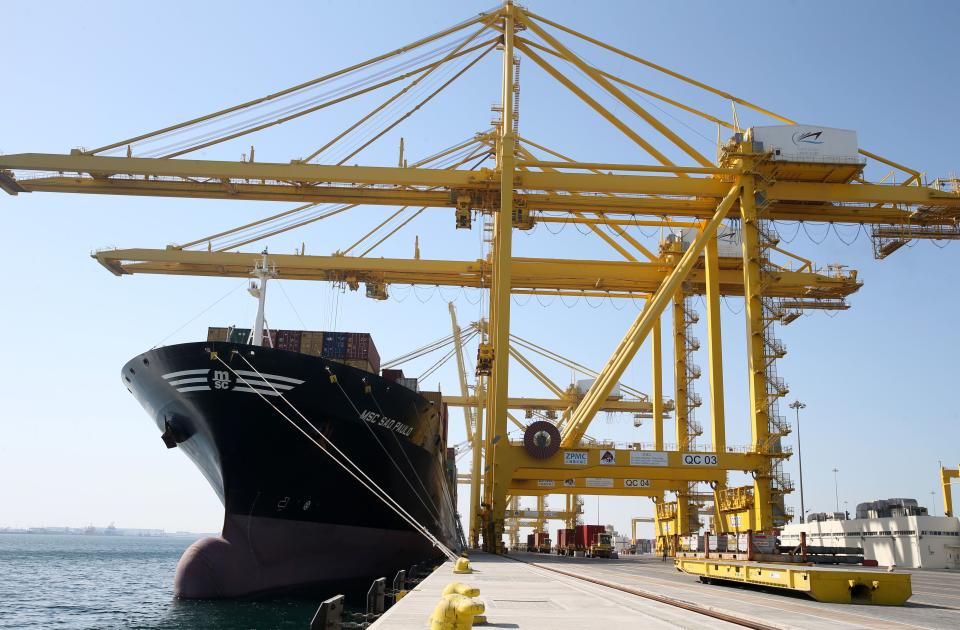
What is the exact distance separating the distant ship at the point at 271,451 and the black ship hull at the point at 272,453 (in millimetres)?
24

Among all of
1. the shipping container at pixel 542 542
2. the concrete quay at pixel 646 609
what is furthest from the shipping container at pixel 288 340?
the shipping container at pixel 542 542

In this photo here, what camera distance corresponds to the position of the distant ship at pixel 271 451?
645 inches

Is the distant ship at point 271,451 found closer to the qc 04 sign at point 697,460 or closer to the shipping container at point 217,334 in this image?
the shipping container at point 217,334

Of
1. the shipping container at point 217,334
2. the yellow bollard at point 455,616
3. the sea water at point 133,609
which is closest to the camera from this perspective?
the yellow bollard at point 455,616

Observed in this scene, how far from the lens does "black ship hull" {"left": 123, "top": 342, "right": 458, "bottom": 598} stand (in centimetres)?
1638

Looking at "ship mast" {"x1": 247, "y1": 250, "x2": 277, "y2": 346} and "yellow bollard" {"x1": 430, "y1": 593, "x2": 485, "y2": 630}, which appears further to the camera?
"ship mast" {"x1": 247, "y1": 250, "x2": 277, "y2": 346}

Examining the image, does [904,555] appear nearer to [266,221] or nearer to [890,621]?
[890,621]

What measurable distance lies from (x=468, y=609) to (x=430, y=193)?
63.3ft

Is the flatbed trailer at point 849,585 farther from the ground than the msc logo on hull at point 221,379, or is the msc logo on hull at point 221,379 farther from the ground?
the msc logo on hull at point 221,379

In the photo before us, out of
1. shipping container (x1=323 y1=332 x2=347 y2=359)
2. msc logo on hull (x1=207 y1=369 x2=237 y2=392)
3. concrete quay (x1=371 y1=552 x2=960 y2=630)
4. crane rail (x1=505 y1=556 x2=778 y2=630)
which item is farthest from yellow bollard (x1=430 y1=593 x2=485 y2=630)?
shipping container (x1=323 y1=332 x2=347 y2=359)

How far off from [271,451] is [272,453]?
0.18 feet

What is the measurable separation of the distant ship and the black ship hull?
0.02m

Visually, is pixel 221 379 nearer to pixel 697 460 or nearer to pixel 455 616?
pixel 455 616

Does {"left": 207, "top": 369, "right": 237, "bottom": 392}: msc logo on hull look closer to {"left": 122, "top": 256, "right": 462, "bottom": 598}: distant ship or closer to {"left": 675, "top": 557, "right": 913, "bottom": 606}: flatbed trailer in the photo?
{"left": 122, "top": 256, "right": 462, "bottom": 598}: distant ship
